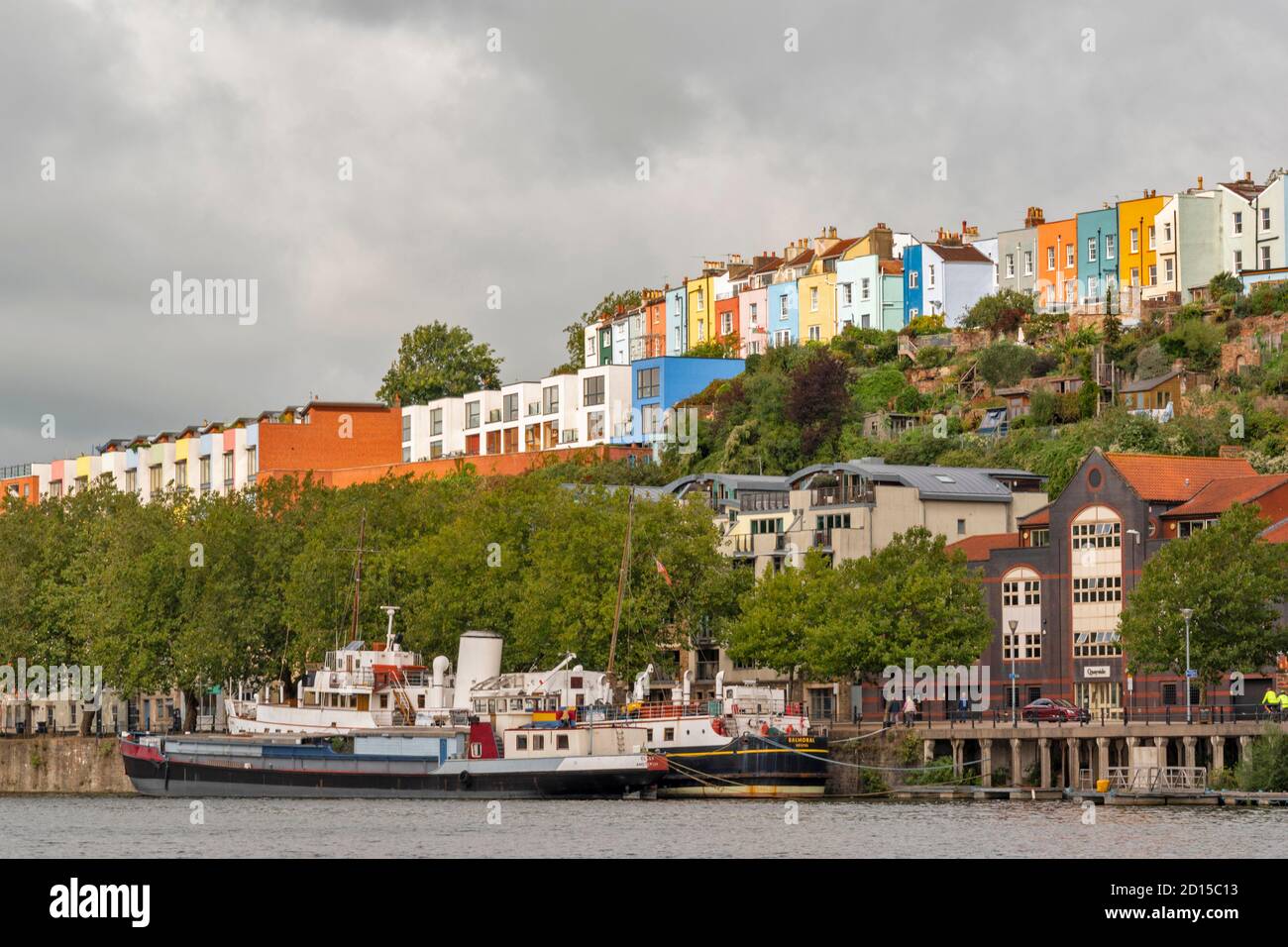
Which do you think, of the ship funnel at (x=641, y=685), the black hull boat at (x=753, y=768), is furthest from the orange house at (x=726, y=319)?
the black hull boat at (x=753, y=768)

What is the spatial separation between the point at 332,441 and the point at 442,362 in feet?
57.5

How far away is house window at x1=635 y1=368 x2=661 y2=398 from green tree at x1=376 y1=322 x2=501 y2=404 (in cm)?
2777

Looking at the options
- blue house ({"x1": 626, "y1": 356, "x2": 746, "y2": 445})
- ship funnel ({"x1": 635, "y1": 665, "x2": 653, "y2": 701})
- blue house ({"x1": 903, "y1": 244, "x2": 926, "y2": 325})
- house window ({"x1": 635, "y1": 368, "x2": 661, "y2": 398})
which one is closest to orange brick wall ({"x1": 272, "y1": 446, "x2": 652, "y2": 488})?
blue house ({"x1": 626, "y1": 356, "x2": 746, "y2": 445})

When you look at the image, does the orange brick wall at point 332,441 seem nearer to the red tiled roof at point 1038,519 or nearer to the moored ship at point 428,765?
the moored ship at point 428,765

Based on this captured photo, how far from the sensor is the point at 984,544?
10425cm

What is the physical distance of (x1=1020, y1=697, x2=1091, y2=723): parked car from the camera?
291 ft

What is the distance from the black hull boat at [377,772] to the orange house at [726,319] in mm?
70257

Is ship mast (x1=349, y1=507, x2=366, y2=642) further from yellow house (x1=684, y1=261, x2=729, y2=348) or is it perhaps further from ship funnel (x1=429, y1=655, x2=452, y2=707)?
yellow house (x1=684, y1=261, x2=729, y2=348)

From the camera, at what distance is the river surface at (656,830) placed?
55781 mm

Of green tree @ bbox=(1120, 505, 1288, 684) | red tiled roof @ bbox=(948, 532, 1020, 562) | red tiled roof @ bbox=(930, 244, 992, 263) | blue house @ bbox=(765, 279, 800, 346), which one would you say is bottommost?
green tree @ bbox=(1120, 505, 1288, 684)

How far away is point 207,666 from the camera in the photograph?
110 meters

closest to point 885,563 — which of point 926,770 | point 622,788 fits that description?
point 926,770

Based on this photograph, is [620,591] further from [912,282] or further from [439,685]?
[912,282]
